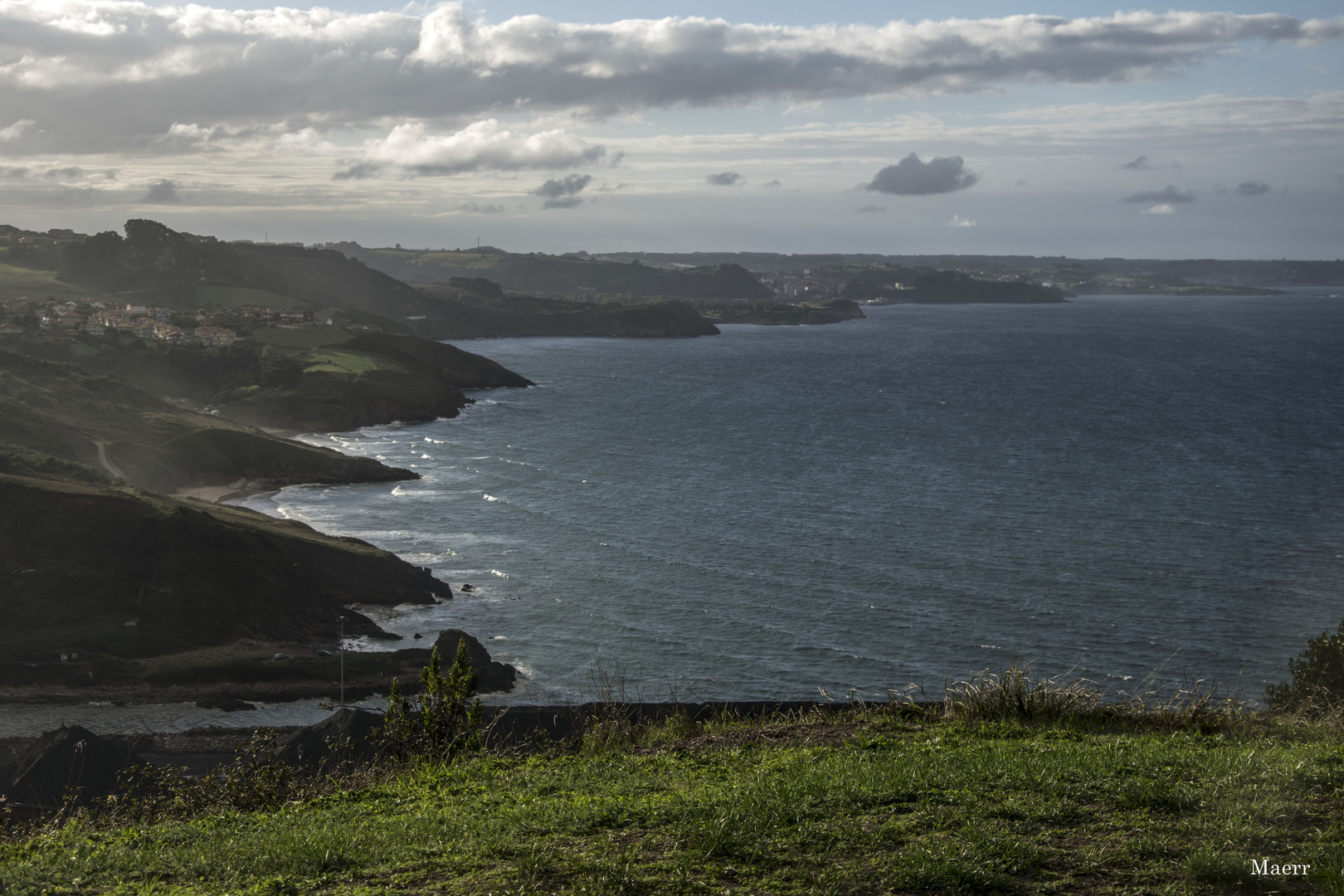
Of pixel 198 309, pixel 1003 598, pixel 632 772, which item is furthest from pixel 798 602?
pixel 198 309

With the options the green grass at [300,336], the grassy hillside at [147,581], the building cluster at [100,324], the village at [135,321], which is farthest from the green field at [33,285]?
the grassy hillside at [147,581]

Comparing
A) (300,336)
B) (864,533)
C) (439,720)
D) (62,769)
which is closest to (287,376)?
(300,336)

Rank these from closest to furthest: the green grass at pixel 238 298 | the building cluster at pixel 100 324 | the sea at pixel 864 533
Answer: the sea at pixel 864 533
the building cluster at pixel 100 324
the green grass at pixel 238 298

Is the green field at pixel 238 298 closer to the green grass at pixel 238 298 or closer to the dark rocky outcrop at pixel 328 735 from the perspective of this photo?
the green grass at pixel 238 298

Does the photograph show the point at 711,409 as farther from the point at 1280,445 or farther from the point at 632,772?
the point at 632,772

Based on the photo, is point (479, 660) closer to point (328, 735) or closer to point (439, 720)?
point (328, 735)

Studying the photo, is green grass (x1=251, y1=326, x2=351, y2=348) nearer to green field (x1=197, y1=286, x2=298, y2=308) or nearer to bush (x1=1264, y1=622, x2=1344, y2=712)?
green field (x1=197, y1=286, x2=298, y2=308)

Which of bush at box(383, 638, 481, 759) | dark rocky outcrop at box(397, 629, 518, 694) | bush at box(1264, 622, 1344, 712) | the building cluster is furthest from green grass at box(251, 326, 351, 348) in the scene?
bush at box(383, 638, 481, 759)
